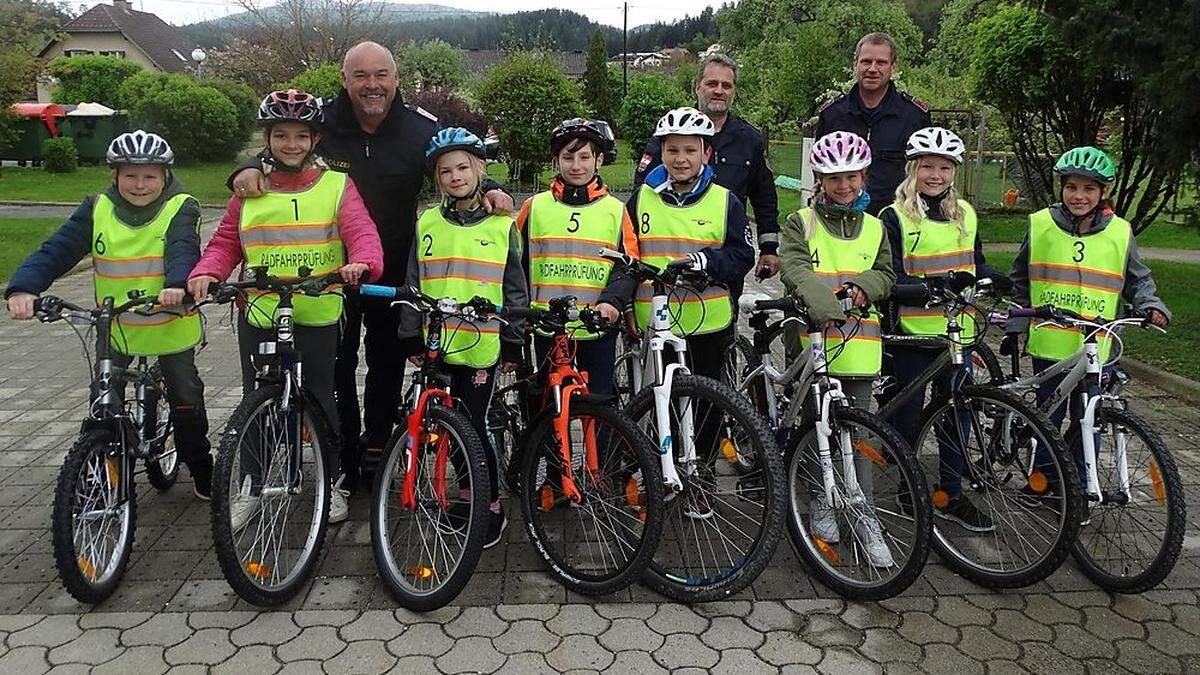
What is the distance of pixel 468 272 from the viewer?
3.67 metres

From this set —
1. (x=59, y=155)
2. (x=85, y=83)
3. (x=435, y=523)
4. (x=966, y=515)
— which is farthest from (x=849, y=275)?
(x=85, y=83)

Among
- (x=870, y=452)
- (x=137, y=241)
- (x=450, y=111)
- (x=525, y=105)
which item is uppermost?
(x=525, y=105)

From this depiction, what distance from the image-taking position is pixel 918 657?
3.12 m

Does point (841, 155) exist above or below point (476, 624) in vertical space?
above

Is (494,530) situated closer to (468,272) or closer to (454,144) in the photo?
(468,272)

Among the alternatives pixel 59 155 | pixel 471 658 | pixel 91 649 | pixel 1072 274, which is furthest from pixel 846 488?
pixel 59 155

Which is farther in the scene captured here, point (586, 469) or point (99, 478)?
point (586, 469)

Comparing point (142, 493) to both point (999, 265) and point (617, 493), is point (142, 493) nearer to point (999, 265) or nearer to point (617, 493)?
point (617, 493)

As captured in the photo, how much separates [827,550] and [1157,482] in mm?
1315

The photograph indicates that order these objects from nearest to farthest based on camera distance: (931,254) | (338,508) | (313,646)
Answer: (313,646)
(931,254)
(338,508)

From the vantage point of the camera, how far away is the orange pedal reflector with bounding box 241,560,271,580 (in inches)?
135

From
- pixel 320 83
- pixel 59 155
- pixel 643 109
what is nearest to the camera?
pixel 320 83

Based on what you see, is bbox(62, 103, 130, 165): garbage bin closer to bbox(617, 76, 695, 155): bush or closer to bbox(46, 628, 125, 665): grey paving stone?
bbox(617, 76, 695, 155): bush

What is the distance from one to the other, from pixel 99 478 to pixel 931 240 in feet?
12.0
